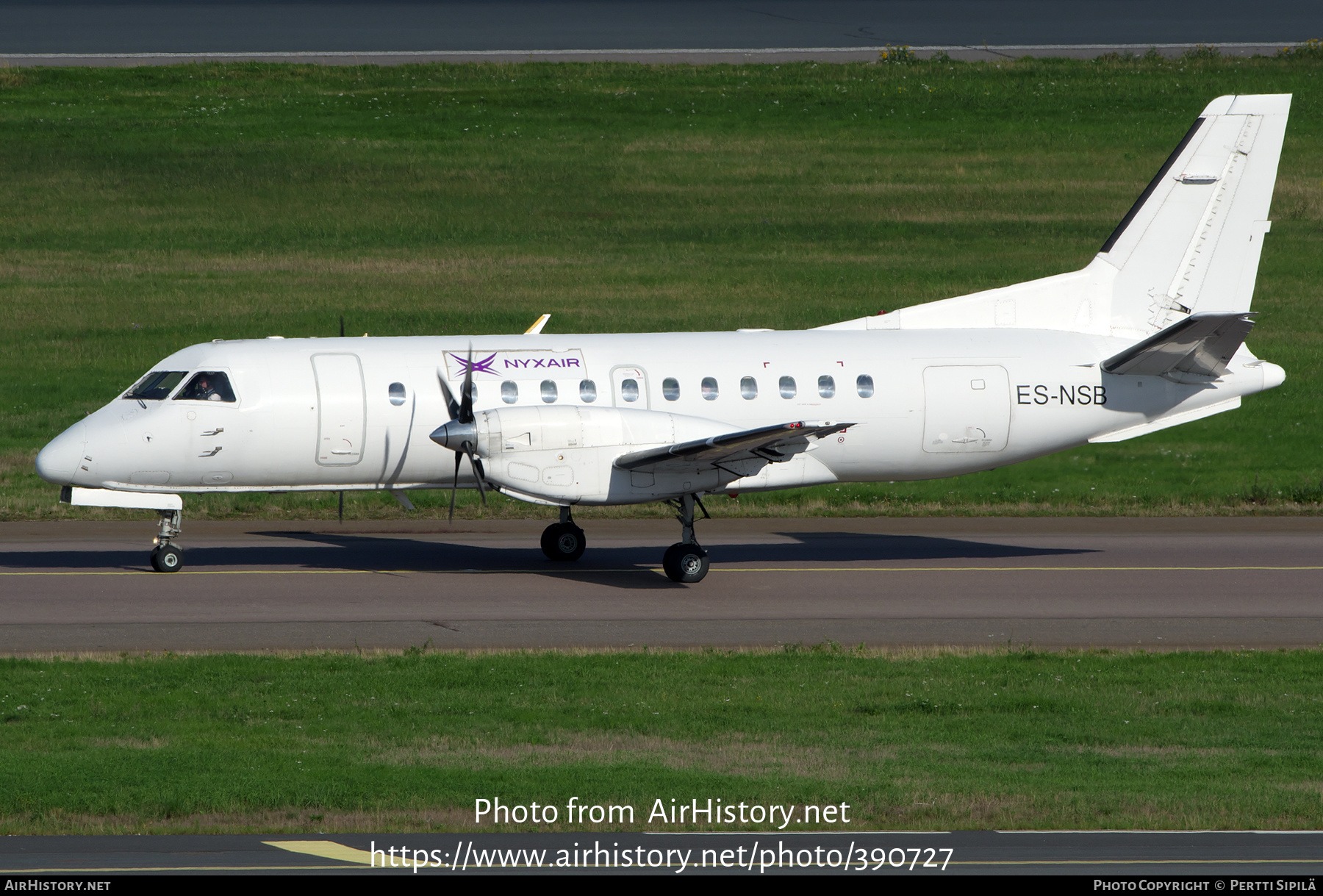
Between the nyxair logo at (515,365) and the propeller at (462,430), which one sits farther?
the nyxair logo at (515,365)

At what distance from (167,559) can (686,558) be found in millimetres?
7540

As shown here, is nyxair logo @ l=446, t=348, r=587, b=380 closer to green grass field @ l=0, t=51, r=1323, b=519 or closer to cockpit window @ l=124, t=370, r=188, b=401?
cockpit window @ l=124, t=370, r=188, b=401

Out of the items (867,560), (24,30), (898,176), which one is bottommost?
(867,560)

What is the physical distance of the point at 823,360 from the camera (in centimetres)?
2339

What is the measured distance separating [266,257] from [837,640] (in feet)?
113

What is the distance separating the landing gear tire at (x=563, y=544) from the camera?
24.2 metres

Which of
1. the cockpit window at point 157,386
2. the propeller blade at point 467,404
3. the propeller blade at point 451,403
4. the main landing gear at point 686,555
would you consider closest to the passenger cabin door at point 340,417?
the propeller blade at point 451,403

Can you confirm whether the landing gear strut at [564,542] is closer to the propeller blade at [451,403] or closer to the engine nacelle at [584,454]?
the engine nacelle at [584,454]

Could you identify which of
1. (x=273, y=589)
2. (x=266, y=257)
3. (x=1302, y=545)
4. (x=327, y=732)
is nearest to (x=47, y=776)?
(x=327, y=732)

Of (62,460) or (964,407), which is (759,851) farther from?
(62,460)

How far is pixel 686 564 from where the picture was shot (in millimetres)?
22266

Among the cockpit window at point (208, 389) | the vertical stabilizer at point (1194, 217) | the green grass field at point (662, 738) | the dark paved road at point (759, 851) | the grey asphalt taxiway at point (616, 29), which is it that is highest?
the grey asphalt taxiway at point (616, 29)

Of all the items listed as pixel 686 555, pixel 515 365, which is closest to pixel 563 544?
pixel 686 555

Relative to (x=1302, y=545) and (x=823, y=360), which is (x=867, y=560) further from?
(x=1302, y=545)
